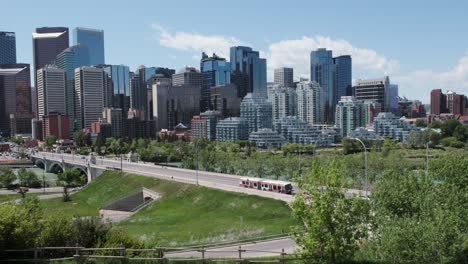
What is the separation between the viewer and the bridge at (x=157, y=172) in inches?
2485

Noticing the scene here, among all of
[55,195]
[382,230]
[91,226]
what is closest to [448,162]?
[382,230]

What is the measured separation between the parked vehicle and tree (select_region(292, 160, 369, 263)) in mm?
40322

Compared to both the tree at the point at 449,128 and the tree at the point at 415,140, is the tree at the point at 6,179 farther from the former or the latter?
the tree at the point at 449,128

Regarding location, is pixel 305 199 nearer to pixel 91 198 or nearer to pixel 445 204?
pixel 445 204

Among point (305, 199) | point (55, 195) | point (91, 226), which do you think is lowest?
point (55, 195)

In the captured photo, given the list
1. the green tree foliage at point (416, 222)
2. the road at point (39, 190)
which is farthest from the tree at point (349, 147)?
the green tree foliage at point (416, 222)

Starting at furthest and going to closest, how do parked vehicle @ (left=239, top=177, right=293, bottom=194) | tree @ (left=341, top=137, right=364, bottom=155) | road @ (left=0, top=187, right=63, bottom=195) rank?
tree @ (left=341, top=137, right=364, bottom=155)
road @ (left=0, top=187, right=63, bottom=195)
parked vehicle @ (left=239, top=177, right=293, bottom=194)

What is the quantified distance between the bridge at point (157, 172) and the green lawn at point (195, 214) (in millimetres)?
1791

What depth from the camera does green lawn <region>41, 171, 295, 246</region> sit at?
139 feet

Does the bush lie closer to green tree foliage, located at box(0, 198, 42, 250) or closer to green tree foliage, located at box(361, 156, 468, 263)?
green tree foliage, located at box(361, 156, 468, 263)

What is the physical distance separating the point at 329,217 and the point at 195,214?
1457 inches

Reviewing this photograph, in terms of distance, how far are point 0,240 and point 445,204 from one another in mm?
21876

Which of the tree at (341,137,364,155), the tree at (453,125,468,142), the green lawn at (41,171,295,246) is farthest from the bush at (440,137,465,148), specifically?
the green lawn at (41,171,295,246)

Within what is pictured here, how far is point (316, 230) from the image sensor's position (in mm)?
21719
